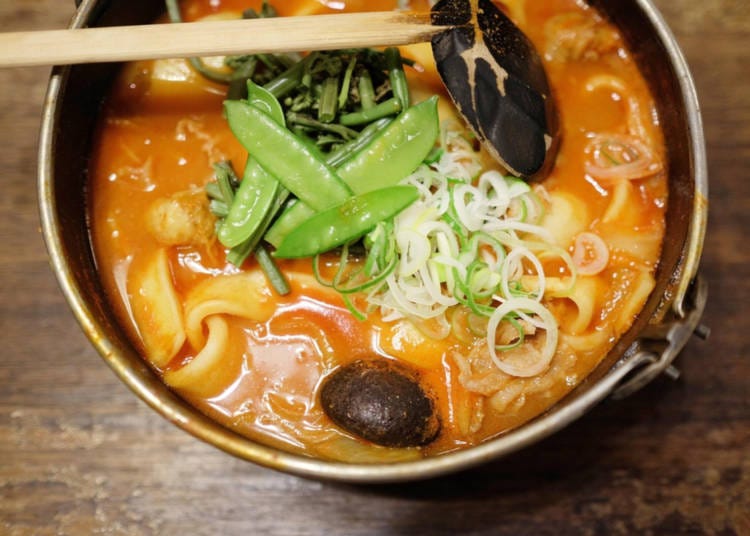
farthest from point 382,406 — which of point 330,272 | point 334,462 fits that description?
point 330,272

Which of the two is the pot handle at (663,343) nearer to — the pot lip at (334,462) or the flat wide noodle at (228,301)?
the pot lip at (334,462)

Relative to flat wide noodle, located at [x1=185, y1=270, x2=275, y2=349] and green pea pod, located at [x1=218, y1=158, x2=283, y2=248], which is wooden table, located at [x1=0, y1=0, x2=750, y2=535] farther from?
green pea pod, located at [x1=218, y1=158, x2=283, y2=248]

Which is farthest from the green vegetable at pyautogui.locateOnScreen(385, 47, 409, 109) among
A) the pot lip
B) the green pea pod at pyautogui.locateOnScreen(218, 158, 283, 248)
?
the pot lip

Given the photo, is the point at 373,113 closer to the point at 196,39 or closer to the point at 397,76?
the point at 397,76

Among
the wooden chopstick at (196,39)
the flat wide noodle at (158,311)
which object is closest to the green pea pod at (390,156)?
the wooden chopstick at (196,39)

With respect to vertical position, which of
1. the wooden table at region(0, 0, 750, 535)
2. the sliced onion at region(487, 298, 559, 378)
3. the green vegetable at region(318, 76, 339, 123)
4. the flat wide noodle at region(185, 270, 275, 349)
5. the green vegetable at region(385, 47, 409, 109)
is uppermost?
the green vegetable at region(385, 47, 409, 109)

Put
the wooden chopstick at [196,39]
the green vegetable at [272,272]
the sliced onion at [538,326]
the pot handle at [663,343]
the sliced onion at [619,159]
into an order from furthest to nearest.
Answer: the sliced onion at [619,159] → the green vegetable at [272,272] → the sliced onion at [538,326] → the wooden chopstick at [196,39] → the pot handle at [663,343]
